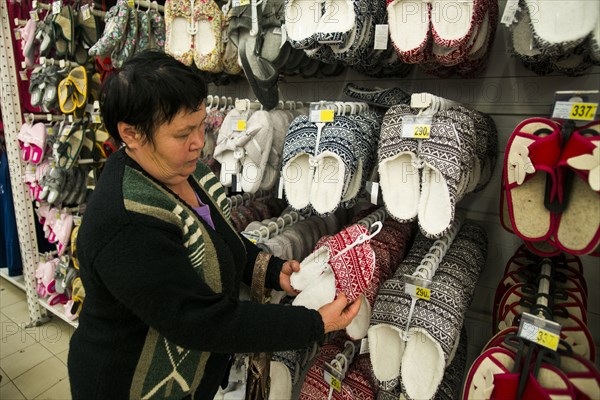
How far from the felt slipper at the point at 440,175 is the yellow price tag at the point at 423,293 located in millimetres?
158

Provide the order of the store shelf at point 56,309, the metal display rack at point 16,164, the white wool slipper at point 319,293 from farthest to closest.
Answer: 1. the store shelf at point 56,309
2. the metal display rack at point 16,164
3. the white wool slipper at point 319,293

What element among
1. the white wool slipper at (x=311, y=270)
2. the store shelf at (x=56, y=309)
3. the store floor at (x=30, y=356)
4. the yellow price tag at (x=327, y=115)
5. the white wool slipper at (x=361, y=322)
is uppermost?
the yellow price tag at (x=327, y=115)

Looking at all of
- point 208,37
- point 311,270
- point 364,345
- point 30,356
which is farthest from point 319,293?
point 30,356

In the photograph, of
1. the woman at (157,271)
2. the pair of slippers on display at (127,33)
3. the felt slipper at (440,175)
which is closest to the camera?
the woman at (157,271)

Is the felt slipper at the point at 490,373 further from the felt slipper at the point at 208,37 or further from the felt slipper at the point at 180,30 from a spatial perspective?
the felt slipper at the point at 180,30

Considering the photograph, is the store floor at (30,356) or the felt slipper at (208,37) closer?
the felt slipper at (208,37)

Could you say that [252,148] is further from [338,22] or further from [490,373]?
[490,373]

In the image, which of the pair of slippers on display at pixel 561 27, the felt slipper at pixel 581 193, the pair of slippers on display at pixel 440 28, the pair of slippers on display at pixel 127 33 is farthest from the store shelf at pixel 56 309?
the pair of slippers on display at pixel 561 27

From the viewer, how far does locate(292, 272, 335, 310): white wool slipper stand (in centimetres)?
115

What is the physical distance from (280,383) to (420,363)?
0.60 metres

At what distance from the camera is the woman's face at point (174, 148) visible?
0.82 metres

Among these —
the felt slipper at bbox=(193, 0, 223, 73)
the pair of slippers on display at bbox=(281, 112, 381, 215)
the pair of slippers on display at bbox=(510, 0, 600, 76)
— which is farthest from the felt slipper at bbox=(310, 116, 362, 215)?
the felt slipper at bbox=(193, 0, 223, 73)

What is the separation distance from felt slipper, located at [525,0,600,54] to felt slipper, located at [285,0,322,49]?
2.04 ft

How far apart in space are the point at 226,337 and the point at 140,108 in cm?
51
